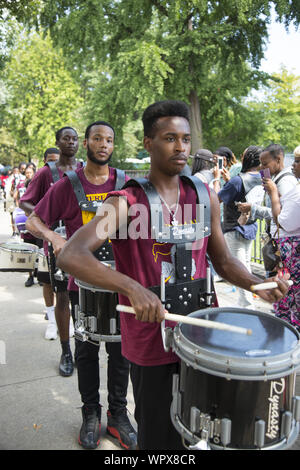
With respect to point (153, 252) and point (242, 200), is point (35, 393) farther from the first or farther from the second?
point (242, 200)

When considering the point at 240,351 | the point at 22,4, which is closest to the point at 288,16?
Result: the point at 22,4

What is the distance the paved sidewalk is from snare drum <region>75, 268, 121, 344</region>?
0.77 meters

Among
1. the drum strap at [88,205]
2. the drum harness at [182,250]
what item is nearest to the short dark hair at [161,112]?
the drum harness at [182,250]

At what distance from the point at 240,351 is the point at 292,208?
214 cm

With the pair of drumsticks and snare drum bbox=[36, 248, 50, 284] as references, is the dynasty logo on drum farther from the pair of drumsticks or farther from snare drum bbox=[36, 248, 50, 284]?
snare drum bbox=[36, 248, 50, 284]

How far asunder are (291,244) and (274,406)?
2.34 m

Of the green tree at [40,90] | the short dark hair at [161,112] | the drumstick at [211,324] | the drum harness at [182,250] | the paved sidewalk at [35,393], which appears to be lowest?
the paved sidewalk at [35,393]

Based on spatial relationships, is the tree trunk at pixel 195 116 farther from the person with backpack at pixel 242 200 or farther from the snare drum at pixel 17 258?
the snare drum at pixel 17 258

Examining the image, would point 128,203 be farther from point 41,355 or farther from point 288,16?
point 288,16

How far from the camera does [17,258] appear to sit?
4332 mm

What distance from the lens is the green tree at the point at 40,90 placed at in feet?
103

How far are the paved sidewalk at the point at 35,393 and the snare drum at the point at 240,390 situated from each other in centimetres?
145

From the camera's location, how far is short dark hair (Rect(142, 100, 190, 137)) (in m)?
1.96

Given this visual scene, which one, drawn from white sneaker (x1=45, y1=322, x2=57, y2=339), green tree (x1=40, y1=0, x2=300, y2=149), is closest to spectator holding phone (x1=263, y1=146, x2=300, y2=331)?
white sneaker (x1=45, y1=322, x2=57, y2=339)
